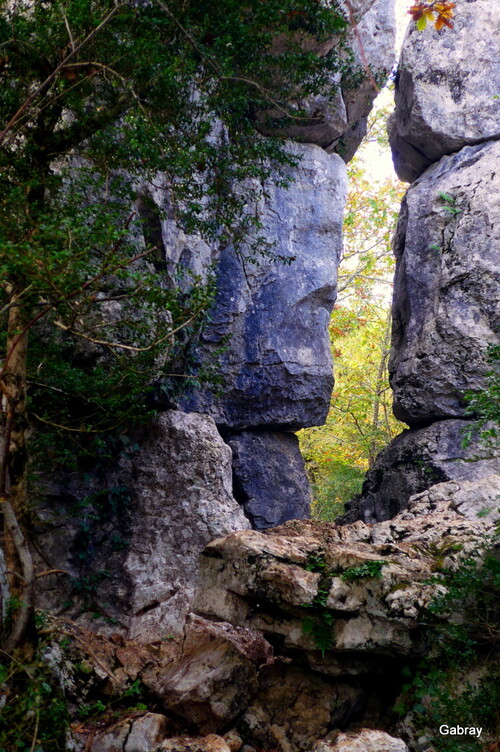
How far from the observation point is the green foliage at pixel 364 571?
17.1 ft

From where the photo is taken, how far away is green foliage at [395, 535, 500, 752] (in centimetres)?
449

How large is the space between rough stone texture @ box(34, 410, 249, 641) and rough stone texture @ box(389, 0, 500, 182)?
7.64 meters

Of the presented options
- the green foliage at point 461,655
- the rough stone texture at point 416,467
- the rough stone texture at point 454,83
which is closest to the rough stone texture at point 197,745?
the green foliage at point 461,655

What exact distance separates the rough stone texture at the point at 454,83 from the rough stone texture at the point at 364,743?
1061 centimetres

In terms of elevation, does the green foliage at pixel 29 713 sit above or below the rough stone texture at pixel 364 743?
above

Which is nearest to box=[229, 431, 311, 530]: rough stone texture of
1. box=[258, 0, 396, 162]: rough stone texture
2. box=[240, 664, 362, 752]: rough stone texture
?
box=[240, 664, 362, 752]: rough stone texture

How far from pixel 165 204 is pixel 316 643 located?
5.75 metres

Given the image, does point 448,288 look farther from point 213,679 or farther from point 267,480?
point 213,679

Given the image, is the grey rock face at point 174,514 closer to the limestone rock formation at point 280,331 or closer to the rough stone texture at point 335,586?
the limestone rock formation at point 280,331

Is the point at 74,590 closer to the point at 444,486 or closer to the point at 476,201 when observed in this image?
the point at 444,486

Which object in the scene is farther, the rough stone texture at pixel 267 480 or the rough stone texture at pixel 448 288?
the rough stone texture at pixel 448 288

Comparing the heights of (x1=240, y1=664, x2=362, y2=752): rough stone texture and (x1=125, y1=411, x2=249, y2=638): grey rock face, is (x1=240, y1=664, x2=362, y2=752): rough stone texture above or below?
below

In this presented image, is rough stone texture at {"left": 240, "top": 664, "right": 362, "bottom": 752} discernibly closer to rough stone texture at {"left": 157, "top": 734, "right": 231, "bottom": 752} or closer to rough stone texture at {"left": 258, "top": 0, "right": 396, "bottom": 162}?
rough stone texture at {"left": 157, "top": 734, "right": 231, "bottom": 752}

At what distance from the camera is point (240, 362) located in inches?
402
